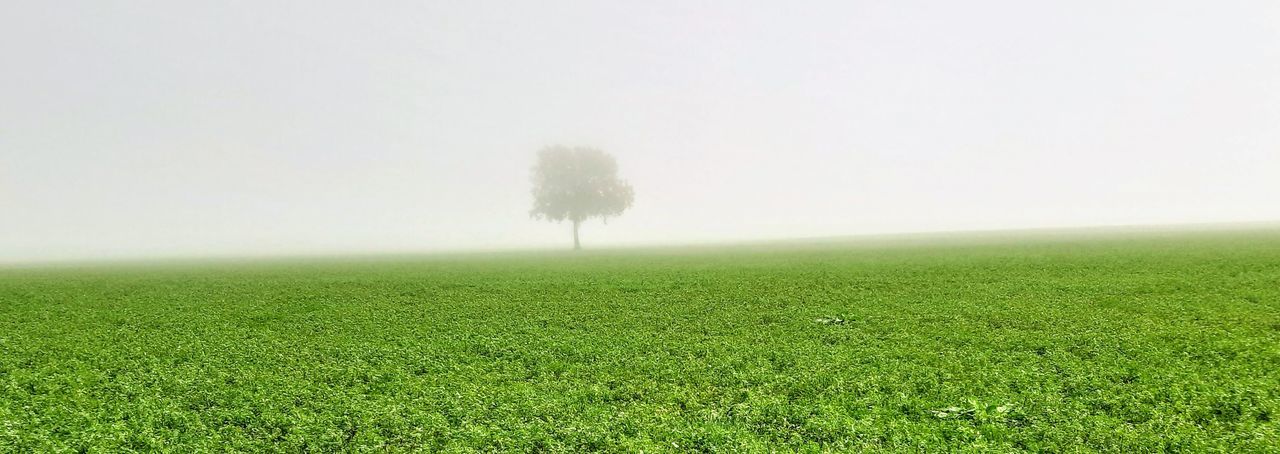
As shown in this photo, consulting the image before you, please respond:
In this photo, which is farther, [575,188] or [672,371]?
[575,188]

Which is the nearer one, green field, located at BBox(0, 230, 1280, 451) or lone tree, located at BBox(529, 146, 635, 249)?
green field, located at BBox(0, 230, 1280, 451)

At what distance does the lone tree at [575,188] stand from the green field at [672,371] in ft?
192

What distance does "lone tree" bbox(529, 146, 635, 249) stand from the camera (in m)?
72.5

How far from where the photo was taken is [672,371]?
24.9ft

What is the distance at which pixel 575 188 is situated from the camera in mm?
72812

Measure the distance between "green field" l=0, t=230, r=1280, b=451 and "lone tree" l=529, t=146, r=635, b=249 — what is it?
58.5 metres

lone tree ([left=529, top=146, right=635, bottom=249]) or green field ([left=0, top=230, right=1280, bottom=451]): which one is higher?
lone tree ([left=529, top=146, right=635, bottom=249])

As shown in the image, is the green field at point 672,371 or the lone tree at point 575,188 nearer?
the green field at point 672,371

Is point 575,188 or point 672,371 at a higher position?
point 575,188

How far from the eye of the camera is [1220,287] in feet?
40.0

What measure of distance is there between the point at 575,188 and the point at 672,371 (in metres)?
66.1

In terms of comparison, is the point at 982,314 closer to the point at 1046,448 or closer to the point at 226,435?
the point at 1046,448

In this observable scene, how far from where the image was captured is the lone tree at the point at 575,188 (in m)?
72.5

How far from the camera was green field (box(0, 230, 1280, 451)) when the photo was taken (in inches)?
218
